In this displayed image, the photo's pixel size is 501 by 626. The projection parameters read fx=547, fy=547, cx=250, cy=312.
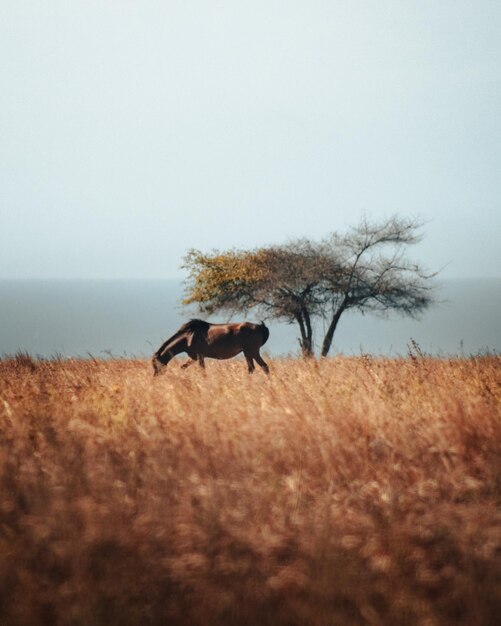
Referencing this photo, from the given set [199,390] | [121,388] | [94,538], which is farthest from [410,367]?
[94,538]

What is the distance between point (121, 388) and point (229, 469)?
3989mm

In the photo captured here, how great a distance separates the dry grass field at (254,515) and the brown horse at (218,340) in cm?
746

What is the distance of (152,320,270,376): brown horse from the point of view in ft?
46.3

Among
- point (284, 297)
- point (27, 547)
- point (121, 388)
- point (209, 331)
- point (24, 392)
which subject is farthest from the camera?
point (284, 297)

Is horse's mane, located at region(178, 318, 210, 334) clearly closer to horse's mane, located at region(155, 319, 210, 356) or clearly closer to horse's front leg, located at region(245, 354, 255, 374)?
horse's mane, located at region(155, 319, 210, 356)

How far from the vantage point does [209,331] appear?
1472cm

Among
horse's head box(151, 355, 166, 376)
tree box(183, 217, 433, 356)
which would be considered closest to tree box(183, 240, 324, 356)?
tree box(183, 217, 433, 356)

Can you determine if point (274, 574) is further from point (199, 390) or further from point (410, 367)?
point (410, 367)

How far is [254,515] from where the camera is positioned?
157 inches

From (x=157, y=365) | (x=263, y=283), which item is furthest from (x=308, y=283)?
(x=157, y=365)

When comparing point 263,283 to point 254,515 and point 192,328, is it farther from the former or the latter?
point 254,515

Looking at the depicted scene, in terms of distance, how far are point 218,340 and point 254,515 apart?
10602mm

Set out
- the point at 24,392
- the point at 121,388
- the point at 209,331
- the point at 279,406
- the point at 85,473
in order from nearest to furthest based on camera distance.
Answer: the point at 85,473
the point at 279,406
the point at 24,392
the point at 121,388
the point at 209,331

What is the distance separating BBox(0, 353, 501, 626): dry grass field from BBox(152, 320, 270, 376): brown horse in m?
7.46
